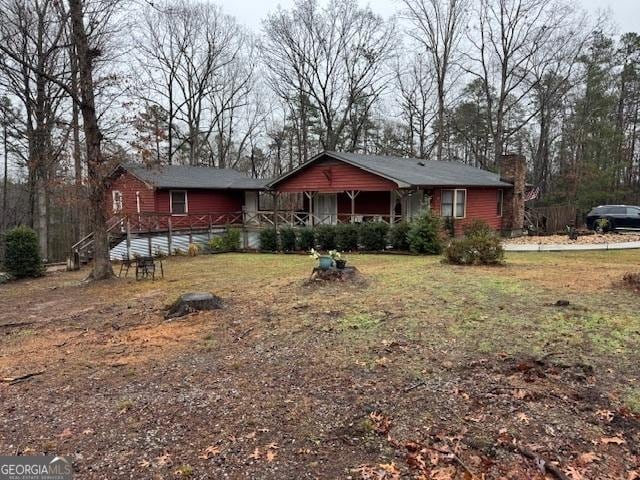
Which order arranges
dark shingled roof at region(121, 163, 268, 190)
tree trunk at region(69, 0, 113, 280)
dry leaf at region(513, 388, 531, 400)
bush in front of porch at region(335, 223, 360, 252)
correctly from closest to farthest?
dry leaf at region(513, 388, 531, 400)
tree trunk at region(69, 0, 113, 280)
bush in front of porch at region(335, 223, 360, 252)
dark shingled roof at region(121, 163, 268, 190)

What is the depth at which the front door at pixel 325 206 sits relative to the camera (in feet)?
71.0

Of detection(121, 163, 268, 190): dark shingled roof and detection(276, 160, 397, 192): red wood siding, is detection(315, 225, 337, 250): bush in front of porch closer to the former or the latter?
detection(276, 160, 397, 192): red wood siding

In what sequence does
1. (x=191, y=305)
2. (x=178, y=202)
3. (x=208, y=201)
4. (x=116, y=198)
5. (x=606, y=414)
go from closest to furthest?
(x=606, y=414) < (x=191, y=305) < (x=178, y=202) < (x=116, y=198) < (x=208, y=201)

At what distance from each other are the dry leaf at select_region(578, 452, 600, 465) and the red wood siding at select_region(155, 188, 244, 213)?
820 inches

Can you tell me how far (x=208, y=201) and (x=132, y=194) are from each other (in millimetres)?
3687

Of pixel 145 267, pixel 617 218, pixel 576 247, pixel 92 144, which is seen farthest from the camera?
pixel 617 218

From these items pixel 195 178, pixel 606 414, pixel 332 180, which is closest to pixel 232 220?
pixel 195 178

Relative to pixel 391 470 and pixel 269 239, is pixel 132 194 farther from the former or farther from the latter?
pixel 391 470

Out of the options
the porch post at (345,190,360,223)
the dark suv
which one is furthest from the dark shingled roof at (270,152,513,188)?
the dark suv

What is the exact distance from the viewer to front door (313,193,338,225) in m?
21.6

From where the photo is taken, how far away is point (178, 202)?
2231cm

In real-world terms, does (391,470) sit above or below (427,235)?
below

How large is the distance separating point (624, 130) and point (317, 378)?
33244 mm

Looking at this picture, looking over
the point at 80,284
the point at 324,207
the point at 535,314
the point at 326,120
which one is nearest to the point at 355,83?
Answer: the point at 326,120
